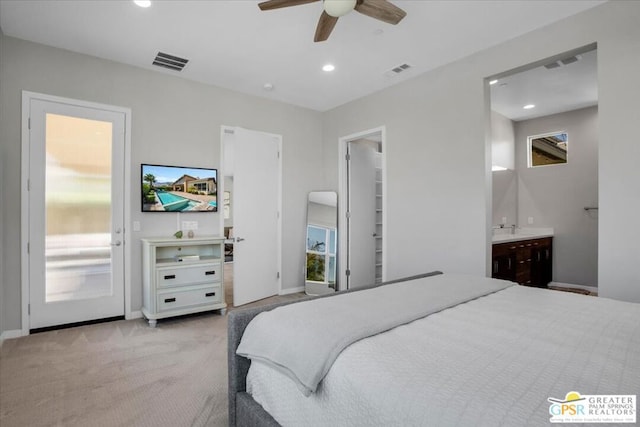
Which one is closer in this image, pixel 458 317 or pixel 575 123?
pixel 458 317

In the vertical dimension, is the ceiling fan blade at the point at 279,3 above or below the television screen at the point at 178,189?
above

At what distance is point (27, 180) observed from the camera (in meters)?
3.24

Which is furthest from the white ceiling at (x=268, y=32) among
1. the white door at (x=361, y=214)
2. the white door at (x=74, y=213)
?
the white door at (x=361, y=214)

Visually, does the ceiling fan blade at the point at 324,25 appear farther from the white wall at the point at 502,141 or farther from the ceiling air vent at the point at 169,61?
the white wall at the point at 502,141

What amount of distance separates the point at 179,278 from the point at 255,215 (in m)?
1.33

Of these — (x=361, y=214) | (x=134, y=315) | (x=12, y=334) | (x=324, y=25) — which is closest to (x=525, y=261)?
(x=361, y=214)

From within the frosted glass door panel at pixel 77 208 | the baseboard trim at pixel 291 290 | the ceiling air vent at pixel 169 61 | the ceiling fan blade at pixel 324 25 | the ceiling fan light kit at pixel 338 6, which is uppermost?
the ceiling air vent at pixel 169 61

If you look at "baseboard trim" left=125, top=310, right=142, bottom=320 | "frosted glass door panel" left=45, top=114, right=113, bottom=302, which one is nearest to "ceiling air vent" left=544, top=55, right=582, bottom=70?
"frosted glass door panel" left=45, top=114, right=113, bottom=302

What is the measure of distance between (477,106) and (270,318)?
10.2ft

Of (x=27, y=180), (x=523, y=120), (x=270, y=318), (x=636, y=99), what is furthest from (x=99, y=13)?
(x=523, y=120)

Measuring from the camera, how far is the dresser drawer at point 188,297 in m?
3.57

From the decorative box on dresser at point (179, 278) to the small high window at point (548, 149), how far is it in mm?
5302

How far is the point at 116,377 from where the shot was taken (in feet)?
7.88

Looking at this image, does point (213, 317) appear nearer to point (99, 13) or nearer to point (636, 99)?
point (99, 13)
